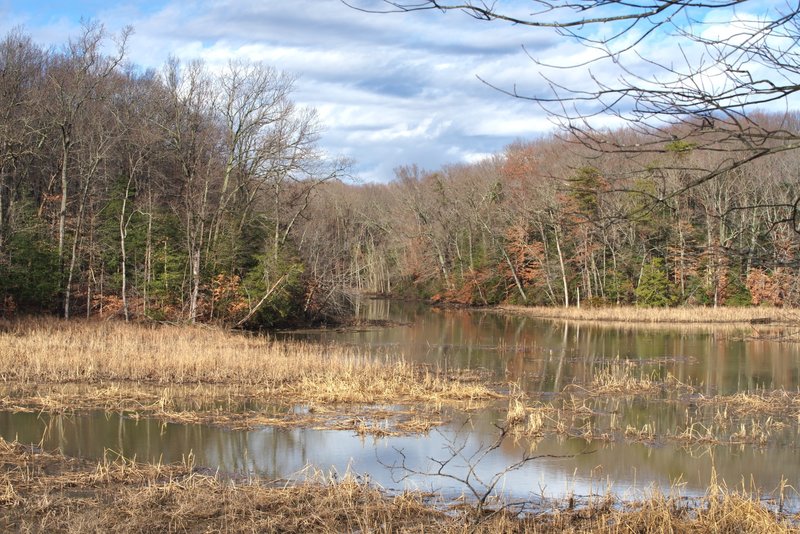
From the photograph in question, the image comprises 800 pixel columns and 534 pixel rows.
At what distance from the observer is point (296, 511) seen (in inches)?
332

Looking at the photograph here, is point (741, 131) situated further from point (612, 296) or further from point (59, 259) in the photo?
point (612, 296)

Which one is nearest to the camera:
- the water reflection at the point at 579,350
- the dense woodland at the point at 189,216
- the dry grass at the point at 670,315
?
the water reflection at the point at 579,350

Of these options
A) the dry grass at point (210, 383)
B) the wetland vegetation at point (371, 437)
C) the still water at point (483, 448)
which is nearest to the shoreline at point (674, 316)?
the wetland vegetation at point (371, 437)

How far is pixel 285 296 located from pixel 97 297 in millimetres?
8195

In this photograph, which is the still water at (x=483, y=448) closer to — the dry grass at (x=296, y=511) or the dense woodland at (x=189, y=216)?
the dry grass at (x=296, y=511)

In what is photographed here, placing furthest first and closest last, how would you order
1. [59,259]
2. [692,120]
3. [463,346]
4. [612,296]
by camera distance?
[612,296]
[59,259]
[463,346]
[692,120]

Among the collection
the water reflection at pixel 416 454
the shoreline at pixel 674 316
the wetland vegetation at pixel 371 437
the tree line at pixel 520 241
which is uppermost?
the tree line at pixel 520 241

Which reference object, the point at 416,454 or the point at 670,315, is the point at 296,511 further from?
the point at 670,315

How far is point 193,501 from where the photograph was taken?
27.9ft

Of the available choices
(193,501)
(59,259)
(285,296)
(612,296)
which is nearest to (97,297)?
(59,259)

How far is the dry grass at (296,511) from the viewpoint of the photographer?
7773mm

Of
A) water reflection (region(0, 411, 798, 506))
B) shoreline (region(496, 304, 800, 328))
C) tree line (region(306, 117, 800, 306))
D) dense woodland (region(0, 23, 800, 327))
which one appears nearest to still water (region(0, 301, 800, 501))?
water reflection (region(0, 411, 798, 506))

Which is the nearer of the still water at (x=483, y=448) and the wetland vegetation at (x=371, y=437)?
the wetland vegetation at (x=371, y=437)

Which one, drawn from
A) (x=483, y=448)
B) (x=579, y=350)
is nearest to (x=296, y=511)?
(x=483, y=448)
